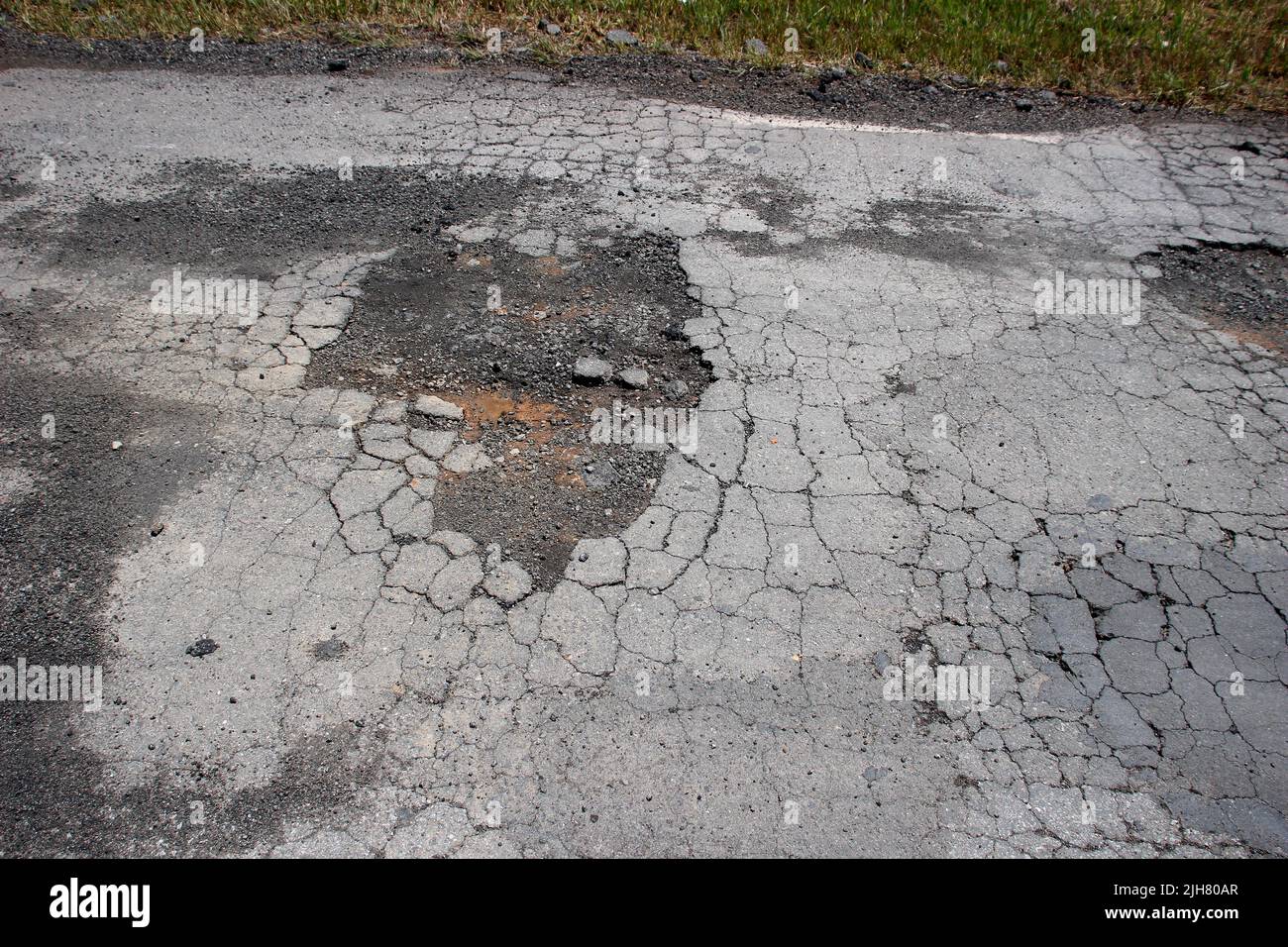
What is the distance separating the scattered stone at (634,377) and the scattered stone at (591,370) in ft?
0.23

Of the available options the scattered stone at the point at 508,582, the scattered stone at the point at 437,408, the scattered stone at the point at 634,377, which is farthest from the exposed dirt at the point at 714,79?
the scattered stone at the point at 508,582

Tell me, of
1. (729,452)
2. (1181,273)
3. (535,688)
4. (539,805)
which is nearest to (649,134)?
(729,452)

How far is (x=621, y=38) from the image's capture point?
23.6 feet

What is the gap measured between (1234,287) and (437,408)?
4948 mm

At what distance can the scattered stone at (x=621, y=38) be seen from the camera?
715 cm

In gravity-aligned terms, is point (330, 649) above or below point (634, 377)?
below

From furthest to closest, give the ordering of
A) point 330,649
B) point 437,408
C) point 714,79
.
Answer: point 714,79 → point 437,408 → point 330,649

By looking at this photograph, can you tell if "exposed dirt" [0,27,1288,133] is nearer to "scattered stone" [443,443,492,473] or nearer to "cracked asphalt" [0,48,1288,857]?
"cracked asphalt" [0,48,1288,857]

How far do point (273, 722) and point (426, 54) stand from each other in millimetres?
6194

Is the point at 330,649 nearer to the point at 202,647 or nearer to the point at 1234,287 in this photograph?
the point at 202,647

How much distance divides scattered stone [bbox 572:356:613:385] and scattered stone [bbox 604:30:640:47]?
4212 mm

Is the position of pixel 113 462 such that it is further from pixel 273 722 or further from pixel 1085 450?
pixel 1085 450

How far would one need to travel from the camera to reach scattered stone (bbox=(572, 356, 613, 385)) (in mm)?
4320

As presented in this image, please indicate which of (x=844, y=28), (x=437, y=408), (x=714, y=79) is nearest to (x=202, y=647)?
(x=437, y=408)
